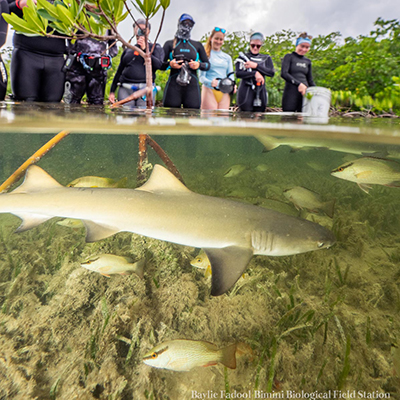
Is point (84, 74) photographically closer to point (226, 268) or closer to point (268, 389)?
point (226, 268)

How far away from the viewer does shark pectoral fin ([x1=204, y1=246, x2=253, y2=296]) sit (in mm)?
1681

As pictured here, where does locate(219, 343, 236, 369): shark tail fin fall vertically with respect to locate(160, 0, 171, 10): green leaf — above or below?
below

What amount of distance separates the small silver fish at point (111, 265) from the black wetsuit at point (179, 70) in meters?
5.36

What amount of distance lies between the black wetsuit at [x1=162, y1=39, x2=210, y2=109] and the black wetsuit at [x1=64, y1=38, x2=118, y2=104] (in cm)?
130

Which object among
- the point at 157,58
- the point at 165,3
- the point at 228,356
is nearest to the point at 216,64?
the point at 157,58

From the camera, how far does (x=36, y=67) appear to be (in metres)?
5.27

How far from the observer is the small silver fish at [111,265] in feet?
7.09

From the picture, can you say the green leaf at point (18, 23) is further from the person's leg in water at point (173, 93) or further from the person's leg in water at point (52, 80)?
the person's leg in water at point (173, 93)

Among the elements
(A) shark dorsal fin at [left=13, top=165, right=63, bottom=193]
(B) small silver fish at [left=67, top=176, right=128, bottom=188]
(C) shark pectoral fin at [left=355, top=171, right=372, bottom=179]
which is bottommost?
(B) small silver fish at [left=67, top=176, right=128, bottom=188]

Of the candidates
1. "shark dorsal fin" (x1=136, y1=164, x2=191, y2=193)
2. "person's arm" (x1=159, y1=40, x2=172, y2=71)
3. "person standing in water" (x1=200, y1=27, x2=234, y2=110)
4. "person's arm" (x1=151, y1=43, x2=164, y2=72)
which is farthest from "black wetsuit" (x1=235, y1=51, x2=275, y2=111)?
"shark dorsal fin" (x1=136, y1=164, x2=191, y2=193)

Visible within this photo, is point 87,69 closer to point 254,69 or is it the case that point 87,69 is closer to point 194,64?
point 194,64

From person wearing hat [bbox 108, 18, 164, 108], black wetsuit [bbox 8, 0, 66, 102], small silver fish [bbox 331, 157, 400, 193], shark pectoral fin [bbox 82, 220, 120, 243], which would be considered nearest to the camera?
shark pectoral fin [bbox 82, 220, 120, 243]

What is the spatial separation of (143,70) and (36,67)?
218cm

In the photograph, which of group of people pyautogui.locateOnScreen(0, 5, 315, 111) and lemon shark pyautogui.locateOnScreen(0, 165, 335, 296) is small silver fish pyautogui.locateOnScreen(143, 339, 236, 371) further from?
group of people pyautogui.locateOnScreen(0, 5, 315, 111)
